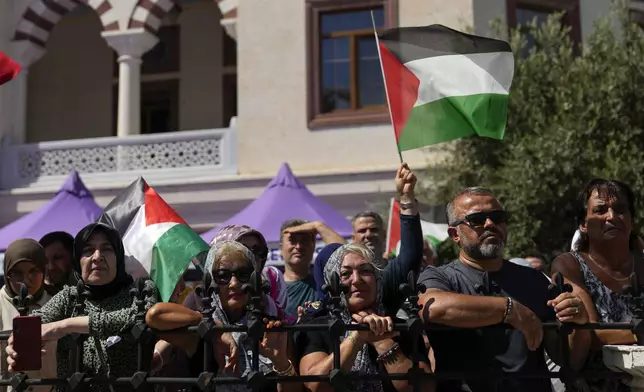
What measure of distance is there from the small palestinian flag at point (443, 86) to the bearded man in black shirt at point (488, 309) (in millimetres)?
1019

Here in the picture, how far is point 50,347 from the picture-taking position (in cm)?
332

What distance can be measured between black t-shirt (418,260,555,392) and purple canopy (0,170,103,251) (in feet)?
18.9

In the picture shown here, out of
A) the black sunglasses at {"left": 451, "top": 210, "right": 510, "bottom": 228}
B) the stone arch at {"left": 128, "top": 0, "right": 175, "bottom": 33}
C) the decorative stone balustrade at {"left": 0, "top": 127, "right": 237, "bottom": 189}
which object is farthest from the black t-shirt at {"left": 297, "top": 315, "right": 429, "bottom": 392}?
the stone arch at {"left": 128, "top": 0, "right": 175, "bottom": 33}

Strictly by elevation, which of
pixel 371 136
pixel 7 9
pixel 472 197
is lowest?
pixel 472 197

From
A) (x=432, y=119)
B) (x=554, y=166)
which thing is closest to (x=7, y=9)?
(x=554, y=166)

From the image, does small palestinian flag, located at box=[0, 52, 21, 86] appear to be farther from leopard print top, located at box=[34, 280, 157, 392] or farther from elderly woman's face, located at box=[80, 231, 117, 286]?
leopard print top, located at box=[34, 280, 157, 392]

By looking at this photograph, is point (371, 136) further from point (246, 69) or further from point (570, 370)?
point (570, 370)

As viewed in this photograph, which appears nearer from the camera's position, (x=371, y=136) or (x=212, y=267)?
(x=212, y=267)

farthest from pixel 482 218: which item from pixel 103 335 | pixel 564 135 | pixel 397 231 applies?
pixel 564 135

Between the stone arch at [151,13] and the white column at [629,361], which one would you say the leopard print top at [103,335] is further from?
the stone arch at [151,13]

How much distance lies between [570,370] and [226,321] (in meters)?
1.24

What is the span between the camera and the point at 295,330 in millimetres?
2902

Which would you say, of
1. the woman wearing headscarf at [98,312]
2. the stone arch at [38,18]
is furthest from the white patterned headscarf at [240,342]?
the stone arch at [38,18]

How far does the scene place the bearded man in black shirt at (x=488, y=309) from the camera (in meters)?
2.95
